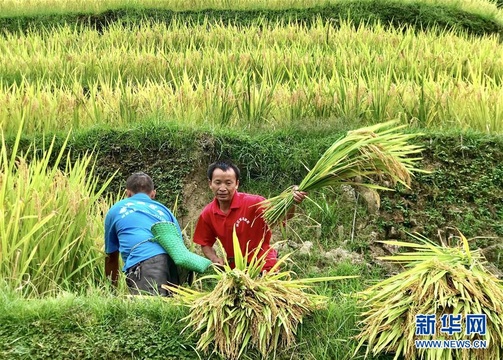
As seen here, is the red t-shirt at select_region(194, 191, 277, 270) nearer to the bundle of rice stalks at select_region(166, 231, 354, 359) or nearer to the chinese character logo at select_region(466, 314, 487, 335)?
the bundle of rice stalks at select_region(166, 231, 354, 359)

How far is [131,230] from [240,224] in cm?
59

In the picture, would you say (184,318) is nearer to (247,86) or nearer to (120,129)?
(120,129)

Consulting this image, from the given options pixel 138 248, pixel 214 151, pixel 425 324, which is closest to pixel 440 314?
pixel 425 324

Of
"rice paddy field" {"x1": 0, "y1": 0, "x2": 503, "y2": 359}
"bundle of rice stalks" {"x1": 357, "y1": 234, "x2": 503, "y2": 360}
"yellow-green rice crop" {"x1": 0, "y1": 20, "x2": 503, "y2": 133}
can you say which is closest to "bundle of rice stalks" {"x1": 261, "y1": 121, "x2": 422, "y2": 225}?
"rice paddy field" {"x1": 0, "y1": 0, "x2": 503, "y2": 359}

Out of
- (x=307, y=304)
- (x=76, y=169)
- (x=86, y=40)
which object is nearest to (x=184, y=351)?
(x=307, y=304)

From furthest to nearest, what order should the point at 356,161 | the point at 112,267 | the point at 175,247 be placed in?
the point at 112,267
the point at 175,247
the point at 356,161

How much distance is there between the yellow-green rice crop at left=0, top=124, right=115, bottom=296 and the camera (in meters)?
3.06

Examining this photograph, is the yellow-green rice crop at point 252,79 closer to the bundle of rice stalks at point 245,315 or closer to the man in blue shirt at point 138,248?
the man in blue shirt at point 138,248

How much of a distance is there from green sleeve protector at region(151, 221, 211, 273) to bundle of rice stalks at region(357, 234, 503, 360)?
920 millimetres

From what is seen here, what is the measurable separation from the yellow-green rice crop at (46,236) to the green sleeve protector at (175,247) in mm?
394

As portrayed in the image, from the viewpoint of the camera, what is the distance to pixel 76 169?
13.2 ft

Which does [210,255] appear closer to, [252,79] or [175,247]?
[175,247]

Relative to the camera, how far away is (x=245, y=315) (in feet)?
8.52

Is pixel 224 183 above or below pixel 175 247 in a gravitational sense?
above
